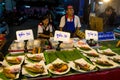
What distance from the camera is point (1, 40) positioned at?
15.1 ft

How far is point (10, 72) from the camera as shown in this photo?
242 cm

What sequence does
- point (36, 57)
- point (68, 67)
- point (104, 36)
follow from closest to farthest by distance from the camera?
point (68, 67) → point (36, 57) → point (104, 36)

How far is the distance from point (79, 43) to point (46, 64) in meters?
1.15

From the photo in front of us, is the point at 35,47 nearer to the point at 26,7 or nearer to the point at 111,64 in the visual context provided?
the point at 111,64

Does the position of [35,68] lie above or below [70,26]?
below

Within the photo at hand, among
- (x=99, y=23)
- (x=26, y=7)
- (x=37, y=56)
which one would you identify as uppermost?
(x=26, y=7)

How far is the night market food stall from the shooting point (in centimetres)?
249

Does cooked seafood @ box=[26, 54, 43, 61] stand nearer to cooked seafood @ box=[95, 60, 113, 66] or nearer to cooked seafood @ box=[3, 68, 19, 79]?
cooked seafood @ box=[3, 68, 19, 79]

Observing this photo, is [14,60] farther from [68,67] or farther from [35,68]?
[68,67]

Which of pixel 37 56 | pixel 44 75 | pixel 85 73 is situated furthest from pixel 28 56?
pixel 85 73

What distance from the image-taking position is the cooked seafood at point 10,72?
235 centimetres

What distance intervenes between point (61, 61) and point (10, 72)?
87cm

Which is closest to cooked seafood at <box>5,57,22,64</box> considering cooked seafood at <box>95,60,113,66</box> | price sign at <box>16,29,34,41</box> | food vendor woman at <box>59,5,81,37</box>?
price sign at <box>16,29,34,41</box>

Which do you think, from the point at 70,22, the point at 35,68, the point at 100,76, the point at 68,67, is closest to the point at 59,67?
the point at 68,67
